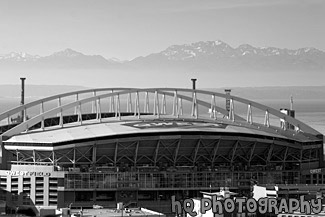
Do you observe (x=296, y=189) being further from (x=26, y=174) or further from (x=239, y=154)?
(x=26, y=174)

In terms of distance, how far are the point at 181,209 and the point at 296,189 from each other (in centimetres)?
2065

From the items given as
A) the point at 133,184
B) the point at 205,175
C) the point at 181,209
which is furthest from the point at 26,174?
the point at 181,209

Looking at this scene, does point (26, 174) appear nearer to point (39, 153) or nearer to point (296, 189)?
point (39, 153)

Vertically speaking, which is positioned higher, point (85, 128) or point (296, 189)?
point (85, 128)

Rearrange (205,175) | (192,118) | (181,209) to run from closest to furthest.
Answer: (181,209) < (205,175) < (192,118)

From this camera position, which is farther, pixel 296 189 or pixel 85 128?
pixel 85 128

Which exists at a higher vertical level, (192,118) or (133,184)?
(192,118)

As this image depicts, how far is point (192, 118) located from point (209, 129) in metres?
8.80

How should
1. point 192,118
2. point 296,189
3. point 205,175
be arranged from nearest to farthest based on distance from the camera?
point 296,189
point 205,175
point 192,118

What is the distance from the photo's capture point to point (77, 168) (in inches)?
4122

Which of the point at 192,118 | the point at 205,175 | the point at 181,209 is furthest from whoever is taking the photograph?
the point at 192,118

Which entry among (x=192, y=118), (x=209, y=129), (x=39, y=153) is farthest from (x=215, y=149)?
(x=39, y=153)

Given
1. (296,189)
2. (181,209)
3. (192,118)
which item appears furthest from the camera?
(192,118)

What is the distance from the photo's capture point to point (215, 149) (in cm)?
10888
